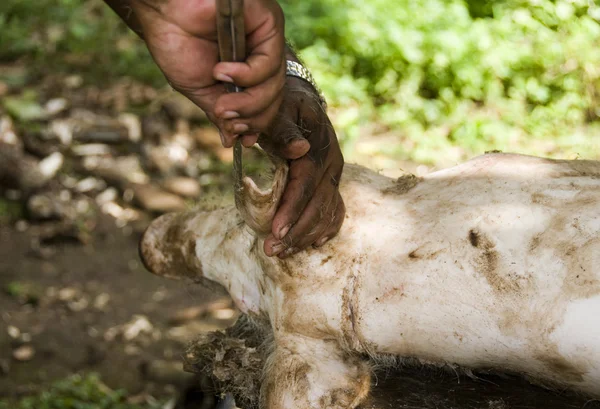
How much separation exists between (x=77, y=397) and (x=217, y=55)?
261 centimetres

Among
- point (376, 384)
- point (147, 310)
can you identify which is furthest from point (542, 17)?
point (376, 384)

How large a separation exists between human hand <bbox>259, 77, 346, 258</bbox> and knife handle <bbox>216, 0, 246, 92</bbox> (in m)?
0.30

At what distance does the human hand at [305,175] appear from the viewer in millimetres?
1688

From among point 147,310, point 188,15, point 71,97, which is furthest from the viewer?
point 71,97

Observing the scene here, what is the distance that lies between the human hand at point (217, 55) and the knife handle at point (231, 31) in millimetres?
19

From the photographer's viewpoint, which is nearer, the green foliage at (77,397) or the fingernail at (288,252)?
the fingernail at (288,252)

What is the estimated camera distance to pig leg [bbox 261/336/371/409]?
174cm

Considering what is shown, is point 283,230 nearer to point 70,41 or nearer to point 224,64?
point 224,64

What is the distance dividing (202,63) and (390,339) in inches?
33.0

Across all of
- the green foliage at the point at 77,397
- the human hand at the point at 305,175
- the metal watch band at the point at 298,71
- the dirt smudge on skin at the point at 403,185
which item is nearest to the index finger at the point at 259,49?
the human hand at the point at 305,175

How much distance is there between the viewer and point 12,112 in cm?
537

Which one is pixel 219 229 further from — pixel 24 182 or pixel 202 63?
pixel 24 182

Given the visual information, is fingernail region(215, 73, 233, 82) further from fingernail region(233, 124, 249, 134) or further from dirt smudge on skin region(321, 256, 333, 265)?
dirt smudge on skin region(321, 256, 333, 265)

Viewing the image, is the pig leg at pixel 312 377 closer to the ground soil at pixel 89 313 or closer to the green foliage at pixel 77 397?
the ground soil at pixel 89 313
